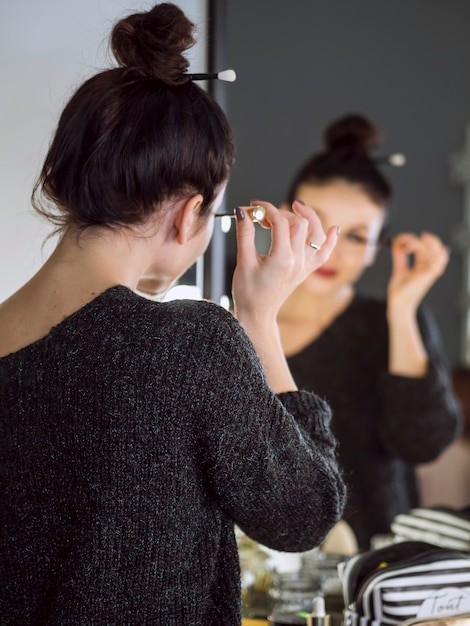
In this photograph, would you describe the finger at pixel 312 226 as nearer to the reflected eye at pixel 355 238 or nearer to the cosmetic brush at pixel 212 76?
the cosmetic brush at pixel 212 76

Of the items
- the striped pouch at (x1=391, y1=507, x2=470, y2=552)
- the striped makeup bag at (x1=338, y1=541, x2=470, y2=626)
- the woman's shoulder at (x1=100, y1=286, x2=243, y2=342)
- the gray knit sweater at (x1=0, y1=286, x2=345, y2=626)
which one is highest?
the woman's shoulder at (x1=100, y1=286, x2=243, y2=342)

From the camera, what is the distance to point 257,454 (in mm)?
799

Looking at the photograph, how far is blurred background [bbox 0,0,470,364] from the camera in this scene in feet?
3.82

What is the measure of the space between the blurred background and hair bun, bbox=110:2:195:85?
0.78 feet

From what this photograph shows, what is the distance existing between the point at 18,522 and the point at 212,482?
0.61ft

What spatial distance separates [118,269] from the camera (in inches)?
33.5

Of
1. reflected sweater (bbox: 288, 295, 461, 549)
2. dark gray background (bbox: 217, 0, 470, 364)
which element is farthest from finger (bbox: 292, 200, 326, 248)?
reflected sweater (bbox: 288, 295, 461, 549)

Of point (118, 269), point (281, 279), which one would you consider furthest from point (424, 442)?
point (118, 269)

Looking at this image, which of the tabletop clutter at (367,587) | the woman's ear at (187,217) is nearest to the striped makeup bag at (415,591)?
the tabletop clutter at (367,587)

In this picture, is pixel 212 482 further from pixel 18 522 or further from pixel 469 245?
pixel 469 245

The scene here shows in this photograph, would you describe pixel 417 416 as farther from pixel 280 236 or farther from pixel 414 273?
pixel 280 236

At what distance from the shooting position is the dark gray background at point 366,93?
204cm

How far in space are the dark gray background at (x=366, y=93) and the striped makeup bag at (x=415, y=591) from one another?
67 cm

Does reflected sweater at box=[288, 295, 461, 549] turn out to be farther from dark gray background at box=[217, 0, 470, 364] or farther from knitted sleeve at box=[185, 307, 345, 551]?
knitted sleeve at box=[185, 307, 345, 551]
